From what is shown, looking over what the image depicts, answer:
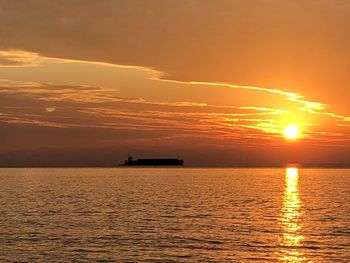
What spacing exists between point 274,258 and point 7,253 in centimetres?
2391

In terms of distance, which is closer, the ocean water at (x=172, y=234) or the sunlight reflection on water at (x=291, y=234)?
the ocean water at (x=172, y=234)

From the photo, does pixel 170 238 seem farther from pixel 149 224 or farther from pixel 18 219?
pixel 18 219

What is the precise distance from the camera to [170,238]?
194ft

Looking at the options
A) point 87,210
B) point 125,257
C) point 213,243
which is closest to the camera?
point 125,257

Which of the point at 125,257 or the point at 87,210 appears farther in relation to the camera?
the point at 87,210

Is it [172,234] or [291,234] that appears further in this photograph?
[291,234]

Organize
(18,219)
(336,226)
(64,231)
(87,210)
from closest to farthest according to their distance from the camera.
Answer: (64,231) < (336,226) < (18,219) < (87,210)

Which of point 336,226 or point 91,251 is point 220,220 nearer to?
point 336,226

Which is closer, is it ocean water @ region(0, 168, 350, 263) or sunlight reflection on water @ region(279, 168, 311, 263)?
ocean water @ region(0, 168, 350, 263)

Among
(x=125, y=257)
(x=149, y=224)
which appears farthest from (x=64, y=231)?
(x=125, y=257)

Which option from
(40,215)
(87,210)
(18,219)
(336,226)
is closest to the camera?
(336,226)

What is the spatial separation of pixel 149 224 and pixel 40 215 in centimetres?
1986

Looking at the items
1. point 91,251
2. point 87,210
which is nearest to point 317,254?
point 91,251

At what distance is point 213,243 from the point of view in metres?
56.1
